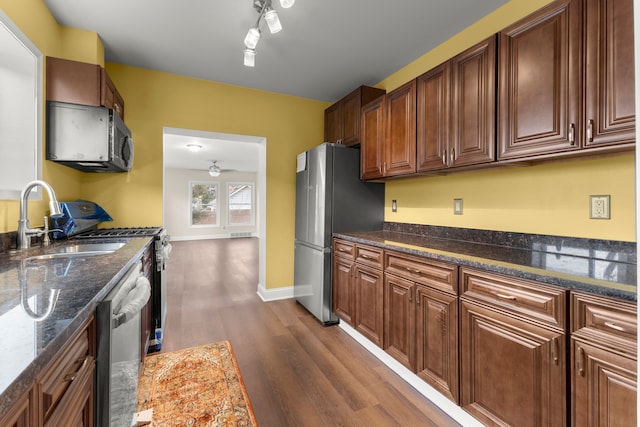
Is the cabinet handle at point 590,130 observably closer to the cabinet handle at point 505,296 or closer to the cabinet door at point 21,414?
the cabinet handle at point 505,296

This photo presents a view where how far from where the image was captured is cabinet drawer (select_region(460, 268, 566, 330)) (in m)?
1.17

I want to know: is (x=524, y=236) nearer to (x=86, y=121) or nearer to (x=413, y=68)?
(x=413, y=68)

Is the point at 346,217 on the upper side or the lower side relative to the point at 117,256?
upper

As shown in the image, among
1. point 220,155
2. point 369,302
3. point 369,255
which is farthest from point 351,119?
point 220,155

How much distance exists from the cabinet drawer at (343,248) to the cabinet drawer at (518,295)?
113 cm

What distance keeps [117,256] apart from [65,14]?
207 cm

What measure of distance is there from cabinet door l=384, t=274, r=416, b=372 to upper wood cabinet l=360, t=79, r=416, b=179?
949mm

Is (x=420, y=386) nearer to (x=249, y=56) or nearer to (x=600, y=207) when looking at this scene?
(x=600, y=207)

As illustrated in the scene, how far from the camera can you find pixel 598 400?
104 centimetres

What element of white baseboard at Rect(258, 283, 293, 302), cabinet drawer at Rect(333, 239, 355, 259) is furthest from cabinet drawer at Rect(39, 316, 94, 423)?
white baseboard at Rect(258, 283, 293, 302)

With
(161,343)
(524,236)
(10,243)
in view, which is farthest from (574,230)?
(10,243)

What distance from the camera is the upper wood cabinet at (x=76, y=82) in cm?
209

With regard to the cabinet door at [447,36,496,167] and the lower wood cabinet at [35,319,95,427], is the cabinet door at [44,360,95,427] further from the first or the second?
the cabinet door at [447,36,496,167]

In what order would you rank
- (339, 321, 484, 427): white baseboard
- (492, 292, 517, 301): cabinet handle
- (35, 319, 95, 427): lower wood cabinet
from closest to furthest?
1. (35, 319, 95, 427): lower wood cabinet
2. (492, 292, 517, 301): cabinet handle
3. (339, 321, 484, 427): white baseboard
